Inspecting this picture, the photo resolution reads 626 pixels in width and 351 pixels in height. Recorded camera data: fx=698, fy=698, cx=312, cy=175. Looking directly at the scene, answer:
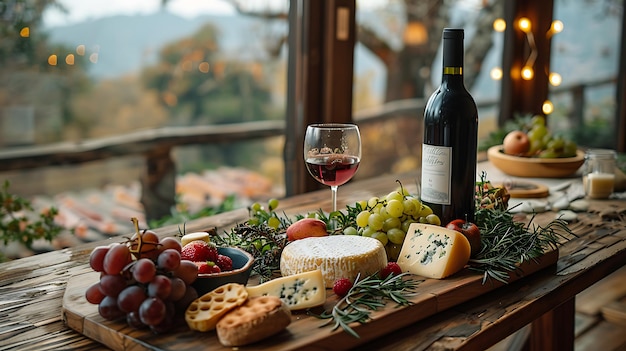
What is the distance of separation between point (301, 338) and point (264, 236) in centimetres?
40

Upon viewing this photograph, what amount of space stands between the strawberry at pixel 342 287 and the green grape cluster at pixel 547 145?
1504 millimetres

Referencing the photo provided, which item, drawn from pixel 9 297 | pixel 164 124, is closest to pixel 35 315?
pixel 9 297

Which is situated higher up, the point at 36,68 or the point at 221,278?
the point at 36,68

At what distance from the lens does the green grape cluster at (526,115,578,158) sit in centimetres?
245

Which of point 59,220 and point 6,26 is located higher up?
point 6,26

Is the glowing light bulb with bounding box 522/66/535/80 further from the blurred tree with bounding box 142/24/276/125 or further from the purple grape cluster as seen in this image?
the purple grape cluster

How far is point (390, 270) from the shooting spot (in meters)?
1.25

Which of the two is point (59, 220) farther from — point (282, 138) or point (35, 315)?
point (35, 315)

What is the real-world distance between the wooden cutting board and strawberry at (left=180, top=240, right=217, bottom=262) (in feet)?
0.57

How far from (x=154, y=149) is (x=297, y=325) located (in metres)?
2.29

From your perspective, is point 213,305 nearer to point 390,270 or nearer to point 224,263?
point 224,263

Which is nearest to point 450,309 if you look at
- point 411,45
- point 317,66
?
point 317,66

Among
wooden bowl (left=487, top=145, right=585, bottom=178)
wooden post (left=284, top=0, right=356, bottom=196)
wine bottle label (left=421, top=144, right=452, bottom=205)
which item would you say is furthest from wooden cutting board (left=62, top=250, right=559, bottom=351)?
wooden post (left=284, top=0, right=356, bottom=196)

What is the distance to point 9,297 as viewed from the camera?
1.24m
